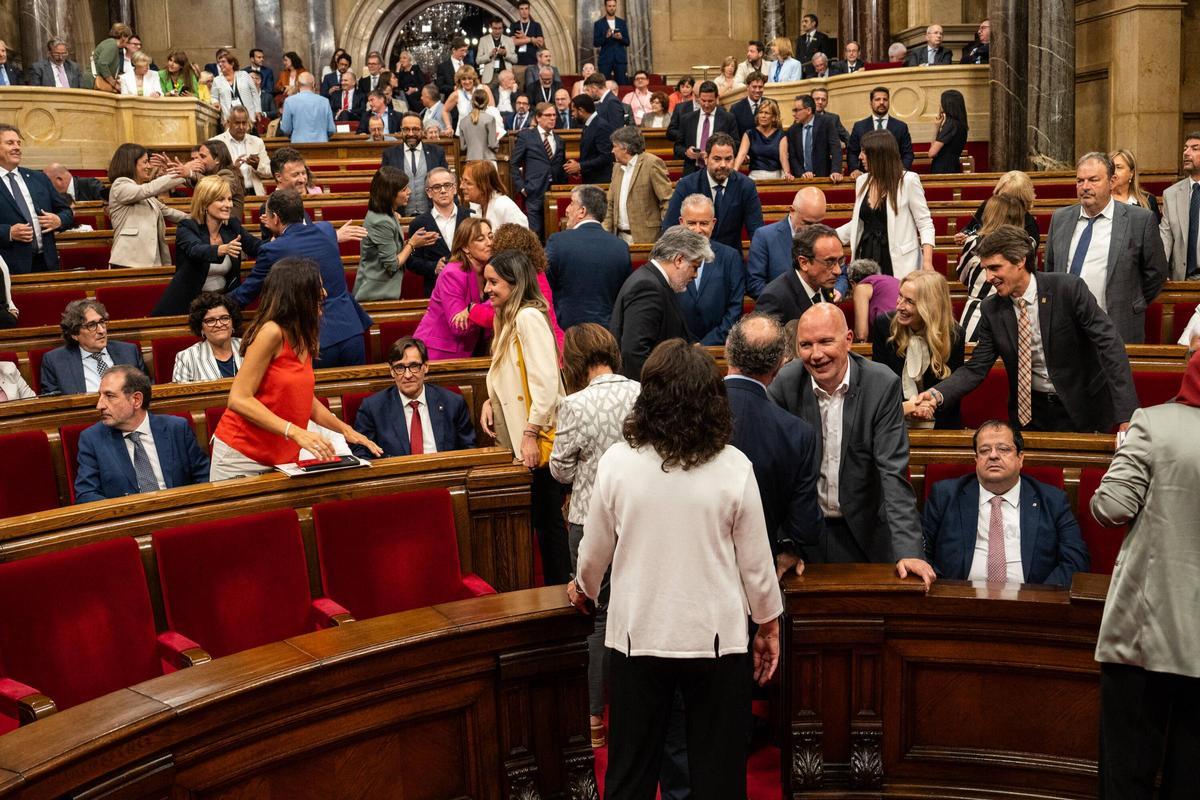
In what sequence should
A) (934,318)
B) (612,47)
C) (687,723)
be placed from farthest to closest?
(612,47) → (934,318) → (687,723)

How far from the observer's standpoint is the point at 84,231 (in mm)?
8430

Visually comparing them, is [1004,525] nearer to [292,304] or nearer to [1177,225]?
[292,304]

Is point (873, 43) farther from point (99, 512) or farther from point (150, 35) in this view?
point (99, 512)

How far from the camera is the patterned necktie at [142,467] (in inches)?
162

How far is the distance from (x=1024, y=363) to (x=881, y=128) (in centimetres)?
612

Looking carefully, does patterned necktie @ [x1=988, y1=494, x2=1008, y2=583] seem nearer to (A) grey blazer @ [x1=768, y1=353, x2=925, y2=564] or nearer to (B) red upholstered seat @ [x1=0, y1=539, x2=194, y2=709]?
(A) grey blazer @ [x1=768, y1=353, x2=925, y2=564]

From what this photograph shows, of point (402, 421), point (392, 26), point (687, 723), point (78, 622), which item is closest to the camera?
point (687, 723)

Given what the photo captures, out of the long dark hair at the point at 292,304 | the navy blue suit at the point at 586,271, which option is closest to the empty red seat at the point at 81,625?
the long dark hair at the point at 292,304

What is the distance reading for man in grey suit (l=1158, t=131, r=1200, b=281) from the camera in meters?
6.19

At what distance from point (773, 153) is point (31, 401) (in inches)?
263

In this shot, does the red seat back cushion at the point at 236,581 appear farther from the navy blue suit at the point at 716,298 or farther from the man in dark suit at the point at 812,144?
the man in dark suit at the point at 812,144

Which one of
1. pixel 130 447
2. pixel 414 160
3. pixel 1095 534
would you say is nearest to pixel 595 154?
pixel 414 160

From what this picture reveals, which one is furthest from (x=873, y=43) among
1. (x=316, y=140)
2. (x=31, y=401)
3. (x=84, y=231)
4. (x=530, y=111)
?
(x=31, y=401)

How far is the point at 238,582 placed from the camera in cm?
A: 339
